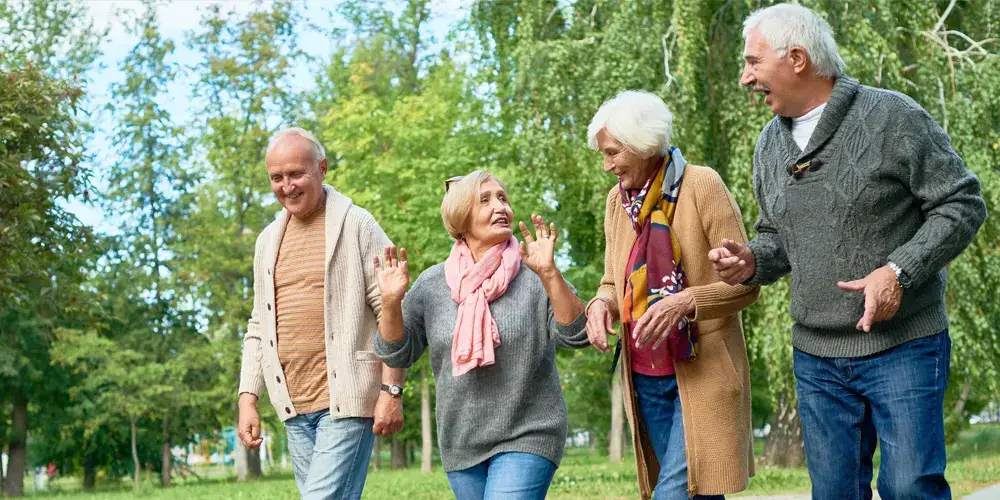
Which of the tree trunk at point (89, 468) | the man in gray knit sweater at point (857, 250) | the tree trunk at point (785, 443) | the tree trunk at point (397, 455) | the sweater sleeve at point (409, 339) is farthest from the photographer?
the tree trunk at point (397, 455)

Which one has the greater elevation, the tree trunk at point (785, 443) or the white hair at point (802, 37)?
the white hair at point (802, 37)

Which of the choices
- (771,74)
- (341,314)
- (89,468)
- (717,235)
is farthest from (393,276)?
(89,468)

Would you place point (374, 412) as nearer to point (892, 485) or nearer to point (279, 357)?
point (279, 357)

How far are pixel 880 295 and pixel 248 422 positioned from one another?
122 inches

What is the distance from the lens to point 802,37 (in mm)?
3859

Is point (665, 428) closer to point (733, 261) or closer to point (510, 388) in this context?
point (510, 388)

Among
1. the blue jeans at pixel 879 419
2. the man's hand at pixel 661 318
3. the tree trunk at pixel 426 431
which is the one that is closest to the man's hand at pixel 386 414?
the man's hand at pixel 661 318

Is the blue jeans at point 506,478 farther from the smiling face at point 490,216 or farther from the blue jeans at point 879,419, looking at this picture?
the blue jeans at point 879,419

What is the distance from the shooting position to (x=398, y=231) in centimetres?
2527

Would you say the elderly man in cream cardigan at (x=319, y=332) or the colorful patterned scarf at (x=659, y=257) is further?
the elderly man in cream cardigan at (x=319, y=332)

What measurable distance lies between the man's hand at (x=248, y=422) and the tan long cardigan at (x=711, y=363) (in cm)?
187

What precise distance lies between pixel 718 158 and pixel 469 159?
30.6 feet

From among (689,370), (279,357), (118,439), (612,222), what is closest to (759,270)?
(689,370)

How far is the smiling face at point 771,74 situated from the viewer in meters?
3.90
